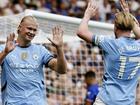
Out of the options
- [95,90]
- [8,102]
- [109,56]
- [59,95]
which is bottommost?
[59,95]

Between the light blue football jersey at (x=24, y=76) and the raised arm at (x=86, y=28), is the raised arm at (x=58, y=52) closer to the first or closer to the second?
the light blue football jersey at (x=24, y=76)

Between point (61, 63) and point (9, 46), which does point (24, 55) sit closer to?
point (61, 63)

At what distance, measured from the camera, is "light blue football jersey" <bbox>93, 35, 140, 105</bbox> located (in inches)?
289

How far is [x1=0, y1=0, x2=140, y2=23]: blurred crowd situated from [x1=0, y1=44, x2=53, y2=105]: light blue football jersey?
8.72 metres

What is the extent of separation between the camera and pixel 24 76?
793cm

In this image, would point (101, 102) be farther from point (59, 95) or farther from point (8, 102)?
point (59, 95)

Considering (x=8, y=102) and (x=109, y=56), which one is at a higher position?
(x=109, y=56)

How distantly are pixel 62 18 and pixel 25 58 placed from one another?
3207 millimetres

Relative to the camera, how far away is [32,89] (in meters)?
7.94

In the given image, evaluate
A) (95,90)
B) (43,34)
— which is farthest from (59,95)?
(43,34)

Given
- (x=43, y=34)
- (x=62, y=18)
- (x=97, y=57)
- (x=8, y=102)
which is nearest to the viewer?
(x=8, y=102)

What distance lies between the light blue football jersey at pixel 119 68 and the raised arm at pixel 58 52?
401mm

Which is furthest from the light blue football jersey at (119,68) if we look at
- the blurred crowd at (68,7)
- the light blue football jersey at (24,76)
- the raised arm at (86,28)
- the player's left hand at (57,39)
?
the blurred crowd at (68,7)

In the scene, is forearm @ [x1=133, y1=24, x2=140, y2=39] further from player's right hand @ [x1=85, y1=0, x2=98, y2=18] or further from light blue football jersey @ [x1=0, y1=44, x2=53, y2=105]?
light blue football jersey @ [x1=0, y1=44, x2=53, y2=105]
